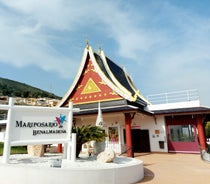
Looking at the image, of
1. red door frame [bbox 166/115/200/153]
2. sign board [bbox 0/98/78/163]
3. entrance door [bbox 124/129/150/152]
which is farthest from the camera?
entrance door [bbox 124/129/150/152]

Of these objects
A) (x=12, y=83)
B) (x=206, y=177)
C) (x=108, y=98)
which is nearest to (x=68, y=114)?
(x=206, y=177)

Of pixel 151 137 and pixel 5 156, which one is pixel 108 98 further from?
pixel 5 156

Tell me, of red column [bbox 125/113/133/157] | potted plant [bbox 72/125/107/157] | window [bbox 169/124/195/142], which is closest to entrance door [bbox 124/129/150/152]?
window [bbox 169/124/195/142]

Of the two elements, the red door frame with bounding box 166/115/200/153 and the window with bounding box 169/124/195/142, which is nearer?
the red door frame with bounding box 166/115/200/153

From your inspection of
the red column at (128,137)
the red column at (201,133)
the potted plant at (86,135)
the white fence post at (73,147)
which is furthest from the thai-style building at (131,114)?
the white fence post at (73,147)

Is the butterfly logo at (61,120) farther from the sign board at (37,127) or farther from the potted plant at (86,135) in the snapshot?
the potted plant at (86,135)

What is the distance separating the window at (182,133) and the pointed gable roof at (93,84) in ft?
10.7

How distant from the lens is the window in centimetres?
1552

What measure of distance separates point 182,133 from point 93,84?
8142 millimetres

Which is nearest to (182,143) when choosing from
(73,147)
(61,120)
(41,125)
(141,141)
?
(141,141)

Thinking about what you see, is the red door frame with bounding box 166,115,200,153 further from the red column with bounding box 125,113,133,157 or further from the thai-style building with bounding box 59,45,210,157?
the red column with bounding box 125,113,133,157

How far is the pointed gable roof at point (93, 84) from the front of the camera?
53.8ft

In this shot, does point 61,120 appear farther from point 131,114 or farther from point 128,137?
point 131,114

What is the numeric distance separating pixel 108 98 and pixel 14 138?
10137 mm
